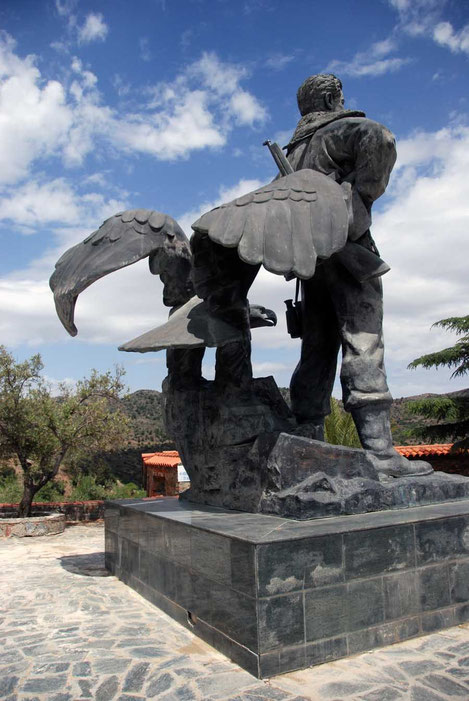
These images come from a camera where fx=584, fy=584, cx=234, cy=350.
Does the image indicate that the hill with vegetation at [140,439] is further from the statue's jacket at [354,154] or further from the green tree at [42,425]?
the statue's jacket at [354,154]

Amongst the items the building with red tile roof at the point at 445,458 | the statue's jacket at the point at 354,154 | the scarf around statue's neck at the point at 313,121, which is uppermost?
the scarf around statue's neck at the point at 313,121

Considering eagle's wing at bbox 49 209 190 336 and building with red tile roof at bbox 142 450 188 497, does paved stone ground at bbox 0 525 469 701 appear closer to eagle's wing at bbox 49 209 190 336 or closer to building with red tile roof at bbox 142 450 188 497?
eagle's wing at bbox 49 209 190 336

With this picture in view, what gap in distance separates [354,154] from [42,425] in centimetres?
719

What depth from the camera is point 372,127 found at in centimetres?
366

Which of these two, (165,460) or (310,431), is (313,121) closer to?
(310,431)

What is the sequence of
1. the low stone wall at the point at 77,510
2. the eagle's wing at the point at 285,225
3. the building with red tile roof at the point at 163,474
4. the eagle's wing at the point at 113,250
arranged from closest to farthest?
the eagle's wing at the point at 285,225 < the eagle's wing at the point at 113,250 < the low stone wall at the point at 77,510 < the building with red tile roof at the point at 163,474

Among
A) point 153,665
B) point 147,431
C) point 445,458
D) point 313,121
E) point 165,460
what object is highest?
point 313,121

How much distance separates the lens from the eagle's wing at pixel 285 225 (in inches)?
114

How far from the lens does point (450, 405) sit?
14.2m

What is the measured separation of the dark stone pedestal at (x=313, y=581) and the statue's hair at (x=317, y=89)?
2879 millimetres

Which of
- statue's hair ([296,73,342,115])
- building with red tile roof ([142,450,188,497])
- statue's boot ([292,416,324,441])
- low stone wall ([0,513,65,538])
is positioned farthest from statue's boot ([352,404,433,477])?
building with red tile roof ([142,450,188,497])

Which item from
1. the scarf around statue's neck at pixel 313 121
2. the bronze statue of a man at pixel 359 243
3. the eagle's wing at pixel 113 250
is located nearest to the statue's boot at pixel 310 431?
the bronze statue of a man at pixel 359 243

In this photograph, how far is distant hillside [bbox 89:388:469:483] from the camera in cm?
1743

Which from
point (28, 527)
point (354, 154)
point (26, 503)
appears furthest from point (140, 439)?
point (354, 154)
